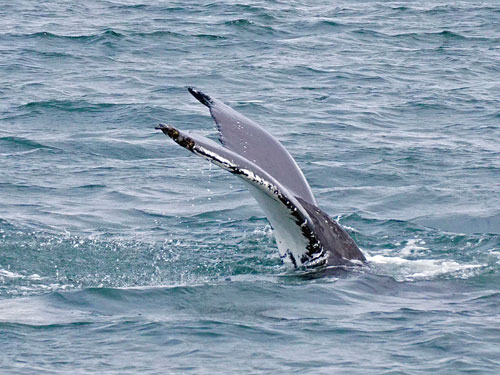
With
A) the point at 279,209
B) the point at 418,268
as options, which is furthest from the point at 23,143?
the point at 279,209

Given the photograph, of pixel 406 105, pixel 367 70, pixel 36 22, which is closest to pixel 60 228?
pixel 406 105

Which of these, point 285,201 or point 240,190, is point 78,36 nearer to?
point 240,190

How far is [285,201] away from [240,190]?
503cm

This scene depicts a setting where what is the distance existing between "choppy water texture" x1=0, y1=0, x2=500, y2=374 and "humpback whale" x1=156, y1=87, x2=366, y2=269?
7.2 inches

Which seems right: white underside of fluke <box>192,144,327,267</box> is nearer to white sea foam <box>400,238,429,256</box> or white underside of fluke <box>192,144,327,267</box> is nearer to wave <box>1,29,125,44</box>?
white sea foam <box>400,238,429,256</box>

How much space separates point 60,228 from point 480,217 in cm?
394

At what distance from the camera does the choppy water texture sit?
6457 mm

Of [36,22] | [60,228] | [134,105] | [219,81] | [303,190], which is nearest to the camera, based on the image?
[303,190]

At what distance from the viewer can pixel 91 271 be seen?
8352 mm

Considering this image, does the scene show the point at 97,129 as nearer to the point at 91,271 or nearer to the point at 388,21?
the point at 91,271

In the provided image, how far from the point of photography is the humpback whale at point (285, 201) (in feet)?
22.4

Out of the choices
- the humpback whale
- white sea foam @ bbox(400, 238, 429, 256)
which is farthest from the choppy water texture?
the humpback whale

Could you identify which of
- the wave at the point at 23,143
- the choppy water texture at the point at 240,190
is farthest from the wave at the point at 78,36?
the wave at the point at 23,143

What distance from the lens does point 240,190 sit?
1178 centimetres
